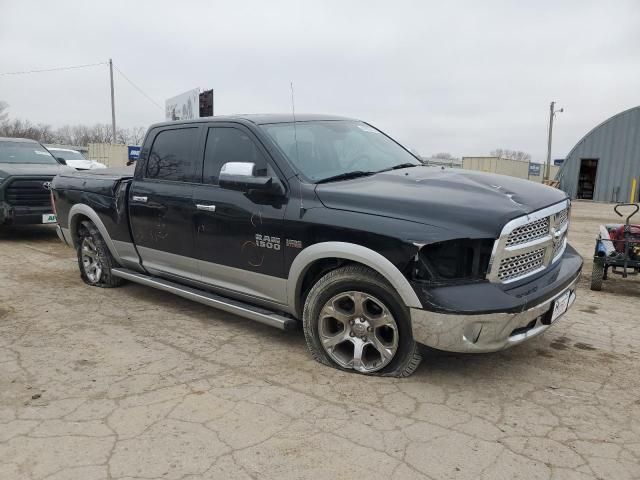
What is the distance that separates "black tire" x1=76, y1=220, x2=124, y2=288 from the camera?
5758 millimetres

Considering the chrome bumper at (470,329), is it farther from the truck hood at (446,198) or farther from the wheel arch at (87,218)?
the wheel arch at (87,218)

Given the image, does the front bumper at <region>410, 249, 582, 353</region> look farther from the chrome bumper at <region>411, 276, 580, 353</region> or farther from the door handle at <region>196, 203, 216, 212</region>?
the door handle at <region>196, 203, 216, 212</region>

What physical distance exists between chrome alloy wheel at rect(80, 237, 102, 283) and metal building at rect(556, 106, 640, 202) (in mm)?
24013

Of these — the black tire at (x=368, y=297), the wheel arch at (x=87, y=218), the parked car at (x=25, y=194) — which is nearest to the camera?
the black tire at (x=368, y=297)

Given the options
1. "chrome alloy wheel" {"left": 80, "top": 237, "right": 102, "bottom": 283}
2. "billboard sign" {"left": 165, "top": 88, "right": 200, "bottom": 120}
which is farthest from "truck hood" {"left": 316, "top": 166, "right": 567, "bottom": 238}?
"billboard sign" {"left": 165, "top": 88, "right": 200, "bottom": 120}

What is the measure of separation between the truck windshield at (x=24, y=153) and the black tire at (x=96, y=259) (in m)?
4.99

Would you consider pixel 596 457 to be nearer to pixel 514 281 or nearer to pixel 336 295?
pixel 514 281

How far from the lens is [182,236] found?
4570 millimetres

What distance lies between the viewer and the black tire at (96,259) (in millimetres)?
5758

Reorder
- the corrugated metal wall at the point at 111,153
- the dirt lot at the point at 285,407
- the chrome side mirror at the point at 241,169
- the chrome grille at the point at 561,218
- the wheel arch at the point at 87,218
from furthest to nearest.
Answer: the corrugated metal wall at the point at 111,153, the wheel arch at the point at 87,218, the chrome side mirror at the point at 241,169, the chrome grille at the point at 561,218, the dirt lot at the point at 285,407

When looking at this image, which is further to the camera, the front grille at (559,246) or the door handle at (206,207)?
the door handle at (206,207)

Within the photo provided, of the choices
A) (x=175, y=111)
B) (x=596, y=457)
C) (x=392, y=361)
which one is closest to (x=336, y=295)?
(x=392, y=361)

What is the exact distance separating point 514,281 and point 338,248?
1.13 meters

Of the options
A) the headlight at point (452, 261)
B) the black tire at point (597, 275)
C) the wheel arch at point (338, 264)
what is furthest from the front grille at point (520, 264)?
the black tire at point (597, 275)
